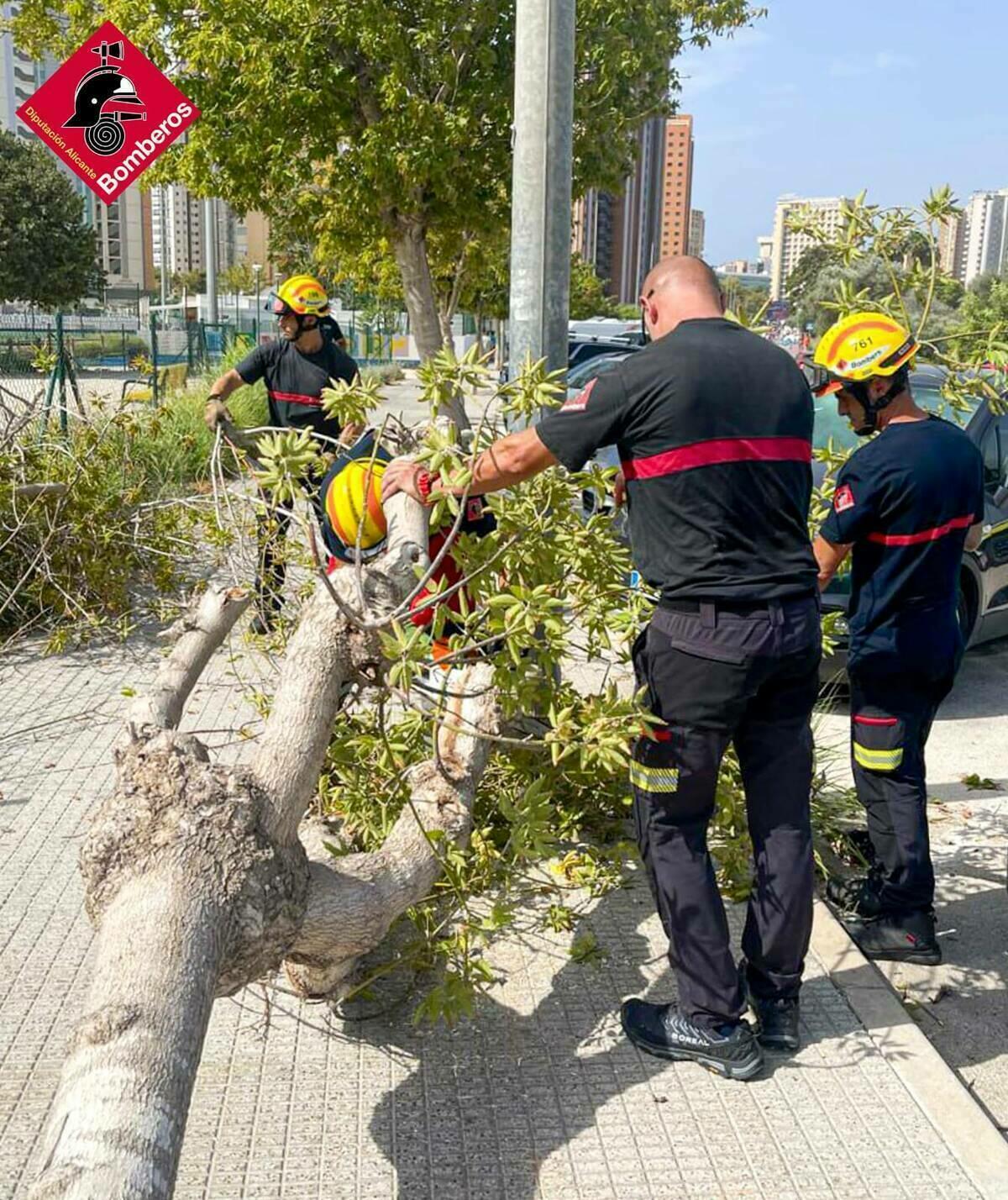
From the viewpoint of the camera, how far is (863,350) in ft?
13.0

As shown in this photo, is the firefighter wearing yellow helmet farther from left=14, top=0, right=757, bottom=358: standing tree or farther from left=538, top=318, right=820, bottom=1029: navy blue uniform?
left=14, top=0, right=757, bottom=358: standing tree

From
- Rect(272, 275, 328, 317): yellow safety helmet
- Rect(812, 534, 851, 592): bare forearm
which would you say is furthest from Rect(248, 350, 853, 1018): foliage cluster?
Rect(272, 275, 328, 317): yellow safety helmet

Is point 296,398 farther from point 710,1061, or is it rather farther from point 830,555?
point 710,1061

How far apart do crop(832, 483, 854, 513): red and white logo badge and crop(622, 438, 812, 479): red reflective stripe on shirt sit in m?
0.88

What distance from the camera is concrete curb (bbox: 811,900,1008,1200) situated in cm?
295

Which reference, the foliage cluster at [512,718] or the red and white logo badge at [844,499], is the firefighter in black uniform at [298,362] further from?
the red and white logo badge at [844,499]

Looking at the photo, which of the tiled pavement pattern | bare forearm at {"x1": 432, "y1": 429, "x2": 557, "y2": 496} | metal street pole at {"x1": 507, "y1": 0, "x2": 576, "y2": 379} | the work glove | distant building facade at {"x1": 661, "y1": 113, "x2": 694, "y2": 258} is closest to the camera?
the tiled pavement pattern

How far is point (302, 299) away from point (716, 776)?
4693mm

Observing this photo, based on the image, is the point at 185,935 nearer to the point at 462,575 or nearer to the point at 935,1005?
the point at 462,575

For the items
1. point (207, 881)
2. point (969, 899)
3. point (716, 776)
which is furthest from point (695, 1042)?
point (969, 899)

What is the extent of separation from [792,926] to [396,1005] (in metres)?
1.16

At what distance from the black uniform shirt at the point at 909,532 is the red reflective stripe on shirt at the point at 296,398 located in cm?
390

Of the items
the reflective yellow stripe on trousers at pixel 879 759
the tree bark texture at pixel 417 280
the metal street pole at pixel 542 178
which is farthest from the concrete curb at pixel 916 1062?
the tree bark texture at pixel 417 280

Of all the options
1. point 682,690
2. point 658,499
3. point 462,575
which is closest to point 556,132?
point 462,575
